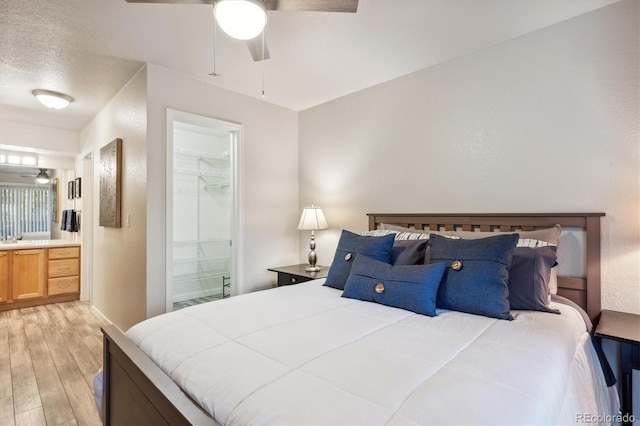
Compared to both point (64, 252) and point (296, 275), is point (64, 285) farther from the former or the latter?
point (296, 275)

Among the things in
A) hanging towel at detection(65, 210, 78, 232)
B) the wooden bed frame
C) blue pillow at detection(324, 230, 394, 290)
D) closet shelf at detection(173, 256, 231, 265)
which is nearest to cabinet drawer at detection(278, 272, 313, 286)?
blue pillow at detection(324, 230, 394, 290)

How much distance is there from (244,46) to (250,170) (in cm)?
137

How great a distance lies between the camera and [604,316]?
183cm

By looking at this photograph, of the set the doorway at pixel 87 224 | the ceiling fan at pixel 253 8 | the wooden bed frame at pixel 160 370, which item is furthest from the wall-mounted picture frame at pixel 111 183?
the ceiling fan at pixel 253 8

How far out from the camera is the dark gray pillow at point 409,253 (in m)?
2.12

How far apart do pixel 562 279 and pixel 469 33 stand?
71.4 inches

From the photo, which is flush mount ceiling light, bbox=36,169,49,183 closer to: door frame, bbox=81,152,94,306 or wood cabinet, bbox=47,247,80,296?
door frame, bbox=81,152,94,306

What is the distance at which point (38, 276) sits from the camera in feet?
14.8

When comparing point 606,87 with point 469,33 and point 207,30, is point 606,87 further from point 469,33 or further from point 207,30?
point 207,30

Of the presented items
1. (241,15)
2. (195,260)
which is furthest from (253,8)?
(195,260)

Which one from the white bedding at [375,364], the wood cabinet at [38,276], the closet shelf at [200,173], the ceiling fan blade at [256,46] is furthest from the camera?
the closet shelf at [200,173]

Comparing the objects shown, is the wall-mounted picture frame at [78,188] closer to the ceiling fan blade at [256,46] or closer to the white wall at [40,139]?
the white wall at [40,139]

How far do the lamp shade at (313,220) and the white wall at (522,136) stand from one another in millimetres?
298

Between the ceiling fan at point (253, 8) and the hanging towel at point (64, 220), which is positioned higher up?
the ceiling fan at point (253, 8)
